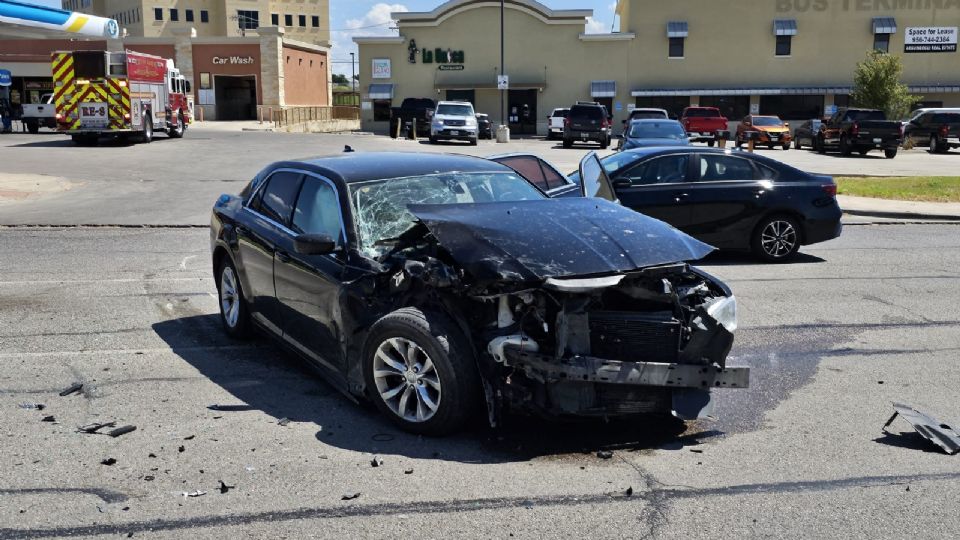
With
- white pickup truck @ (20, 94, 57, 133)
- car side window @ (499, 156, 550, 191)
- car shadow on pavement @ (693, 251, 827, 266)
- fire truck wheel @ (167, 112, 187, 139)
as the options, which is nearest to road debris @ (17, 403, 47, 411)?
car side window @ (499, 156, 550, 191)

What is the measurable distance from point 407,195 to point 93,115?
1138 inches

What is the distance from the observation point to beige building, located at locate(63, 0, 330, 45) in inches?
Answer: 3964

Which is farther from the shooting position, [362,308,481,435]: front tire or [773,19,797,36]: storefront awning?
[773,19,797,36]: storefront awning

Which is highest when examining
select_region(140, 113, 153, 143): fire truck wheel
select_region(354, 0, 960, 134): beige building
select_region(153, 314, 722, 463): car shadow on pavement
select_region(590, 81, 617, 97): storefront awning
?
select_region(354, 0, 960, 134): beige building

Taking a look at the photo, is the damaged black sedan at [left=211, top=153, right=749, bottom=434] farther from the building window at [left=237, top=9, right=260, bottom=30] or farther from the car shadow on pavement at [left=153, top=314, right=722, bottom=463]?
the building window at [left=237, top=9, right=260, bottom=30]

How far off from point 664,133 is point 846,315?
56.1 feet

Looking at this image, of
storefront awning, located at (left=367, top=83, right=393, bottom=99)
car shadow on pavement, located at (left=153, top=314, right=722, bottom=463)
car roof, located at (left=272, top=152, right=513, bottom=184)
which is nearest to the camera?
car shadow on pavement, located at (left=153, top=314, right=722, bottom=463)

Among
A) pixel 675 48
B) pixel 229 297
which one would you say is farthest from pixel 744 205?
pixel 675 48

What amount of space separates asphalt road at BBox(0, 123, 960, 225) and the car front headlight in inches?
457

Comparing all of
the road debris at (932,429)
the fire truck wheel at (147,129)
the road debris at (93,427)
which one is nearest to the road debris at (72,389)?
the road debris at (93,427)

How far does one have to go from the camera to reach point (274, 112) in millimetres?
60250

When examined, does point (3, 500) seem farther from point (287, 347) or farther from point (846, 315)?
point (846, 315)

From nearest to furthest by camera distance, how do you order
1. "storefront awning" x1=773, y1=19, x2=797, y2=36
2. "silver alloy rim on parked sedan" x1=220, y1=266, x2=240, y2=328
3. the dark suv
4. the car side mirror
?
the car side mirror, "silver alloy rim on parked sedan" x1=220, y1=266, x2=240, y2=328, the dark suv, "storefront awning" x1=773, y1=19, x2=797, y2=36

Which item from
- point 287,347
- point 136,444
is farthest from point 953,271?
point 136,444
